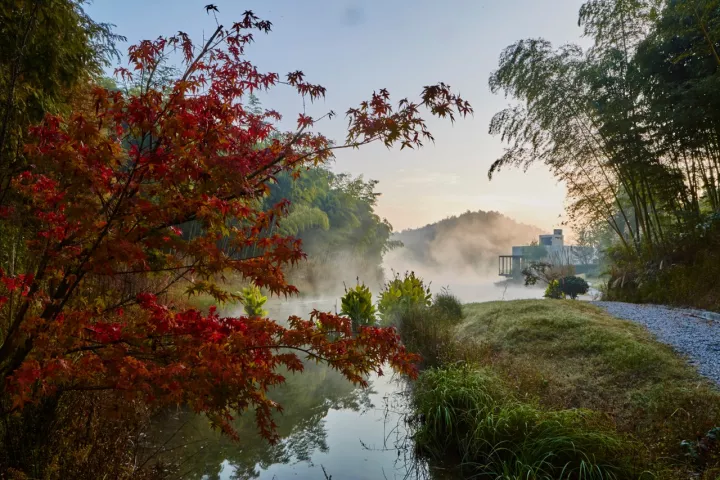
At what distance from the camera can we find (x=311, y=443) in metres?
3.46

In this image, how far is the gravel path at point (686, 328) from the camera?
4057 mm

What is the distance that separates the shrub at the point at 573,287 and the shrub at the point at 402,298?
4.61m

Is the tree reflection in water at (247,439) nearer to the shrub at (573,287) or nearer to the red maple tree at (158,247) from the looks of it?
the red maple tree at (158,247)

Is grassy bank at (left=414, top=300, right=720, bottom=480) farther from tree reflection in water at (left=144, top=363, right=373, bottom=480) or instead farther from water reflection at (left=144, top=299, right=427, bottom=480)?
tree reflection in water at (left=144, top=363, right=373, bottom=480)

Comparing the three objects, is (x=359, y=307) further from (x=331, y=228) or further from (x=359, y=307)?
(x=331, y=228)

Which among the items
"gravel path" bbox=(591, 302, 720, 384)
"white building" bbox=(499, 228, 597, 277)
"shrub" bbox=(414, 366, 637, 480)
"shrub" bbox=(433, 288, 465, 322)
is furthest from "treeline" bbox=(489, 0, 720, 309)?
"white building" bbox=(499, 228, 597, 277)

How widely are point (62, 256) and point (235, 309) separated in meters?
8.94

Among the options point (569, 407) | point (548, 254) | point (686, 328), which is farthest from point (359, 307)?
point (548, 254)

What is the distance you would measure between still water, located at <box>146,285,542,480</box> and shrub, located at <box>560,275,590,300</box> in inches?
297

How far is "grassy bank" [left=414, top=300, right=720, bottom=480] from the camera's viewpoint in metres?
2.56

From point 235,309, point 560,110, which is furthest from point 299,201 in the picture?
point 560,110

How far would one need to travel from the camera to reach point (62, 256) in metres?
1.98

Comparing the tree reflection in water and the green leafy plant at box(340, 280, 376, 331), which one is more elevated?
the green leafy plant at box(340, 280, 376, 331)

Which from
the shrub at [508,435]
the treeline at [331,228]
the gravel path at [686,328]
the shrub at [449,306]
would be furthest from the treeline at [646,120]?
the treeline at [331,228]
